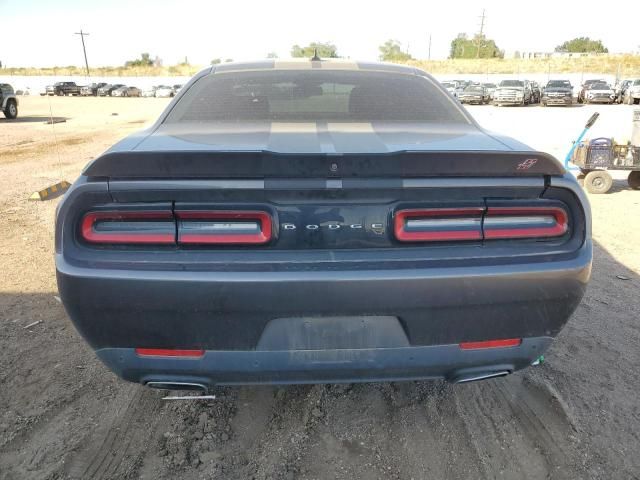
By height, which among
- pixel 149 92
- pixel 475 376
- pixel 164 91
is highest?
pixel 475 376

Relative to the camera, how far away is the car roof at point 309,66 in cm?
326

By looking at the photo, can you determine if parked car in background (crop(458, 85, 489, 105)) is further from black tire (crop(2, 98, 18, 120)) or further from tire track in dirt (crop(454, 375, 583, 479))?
tire track in dirt (crop(454, 375, 583, 479))

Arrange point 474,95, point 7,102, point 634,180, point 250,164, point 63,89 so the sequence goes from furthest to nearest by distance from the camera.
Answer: point 63,89 → point 474,95 → point 7,102 → point 634,180 → point 250,164

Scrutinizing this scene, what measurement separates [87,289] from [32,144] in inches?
602

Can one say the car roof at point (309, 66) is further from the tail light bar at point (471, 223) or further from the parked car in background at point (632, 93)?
the parked car in background at point (632, 93)

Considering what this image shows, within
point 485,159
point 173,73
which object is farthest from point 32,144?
point 173,73

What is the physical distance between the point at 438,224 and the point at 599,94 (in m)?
39.2

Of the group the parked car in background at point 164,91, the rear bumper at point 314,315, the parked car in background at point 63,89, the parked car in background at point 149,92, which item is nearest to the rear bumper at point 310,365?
the rear bumper at point 314,315

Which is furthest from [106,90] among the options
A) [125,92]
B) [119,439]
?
[119,439]

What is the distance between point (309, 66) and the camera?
3.27 meters

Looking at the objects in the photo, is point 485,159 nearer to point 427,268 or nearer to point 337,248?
point 427,268

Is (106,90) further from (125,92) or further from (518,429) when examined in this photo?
(518,429)

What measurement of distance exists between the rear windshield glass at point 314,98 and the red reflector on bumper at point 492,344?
4.37ft

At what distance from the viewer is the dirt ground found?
7.17ft
